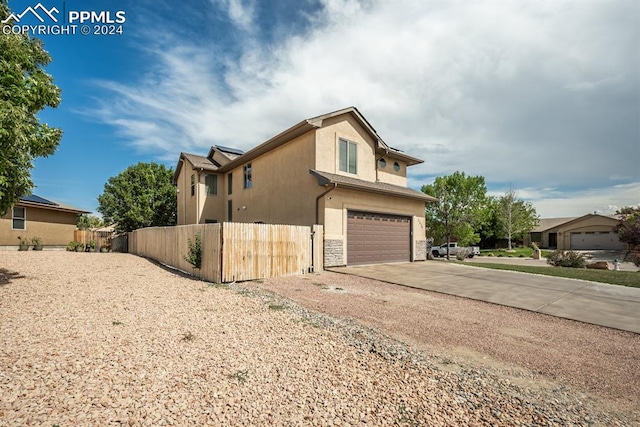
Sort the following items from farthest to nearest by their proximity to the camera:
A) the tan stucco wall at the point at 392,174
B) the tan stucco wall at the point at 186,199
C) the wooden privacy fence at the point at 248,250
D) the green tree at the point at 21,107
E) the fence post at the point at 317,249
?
the tan stucco wall at the point at 186,199
the tan stucco wall at the point at 392,174
the fence post at the point at 317,249
the wooden privacy fence at the point at 248,250
the green tree at the point at 21,107

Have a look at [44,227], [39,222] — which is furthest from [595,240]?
[39,222]

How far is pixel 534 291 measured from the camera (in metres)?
9.73

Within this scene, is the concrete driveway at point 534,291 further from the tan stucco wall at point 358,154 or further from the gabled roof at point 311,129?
the gabled roof at point 311,129

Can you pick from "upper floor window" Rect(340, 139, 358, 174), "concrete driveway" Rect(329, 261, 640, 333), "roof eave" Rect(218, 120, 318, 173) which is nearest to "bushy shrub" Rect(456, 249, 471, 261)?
"concrete driveway" Rect(329, 261, 640, 333)

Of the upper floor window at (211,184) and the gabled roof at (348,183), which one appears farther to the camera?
the upper floor window at (211,184)

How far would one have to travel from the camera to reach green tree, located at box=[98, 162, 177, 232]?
3023 cm

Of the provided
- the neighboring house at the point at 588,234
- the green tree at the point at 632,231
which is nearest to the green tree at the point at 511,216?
the neighboring house at the point at 588,234

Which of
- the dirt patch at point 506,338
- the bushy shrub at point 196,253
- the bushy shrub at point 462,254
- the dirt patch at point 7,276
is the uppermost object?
the bushy shrub at point 196,253

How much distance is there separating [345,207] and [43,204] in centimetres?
2279

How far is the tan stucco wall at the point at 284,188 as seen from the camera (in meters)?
15.3

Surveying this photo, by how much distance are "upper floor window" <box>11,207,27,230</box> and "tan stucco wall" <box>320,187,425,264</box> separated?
22.3m

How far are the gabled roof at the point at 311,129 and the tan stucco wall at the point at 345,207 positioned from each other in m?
3.24

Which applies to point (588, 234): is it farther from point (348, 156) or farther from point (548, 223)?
point (348, 156)

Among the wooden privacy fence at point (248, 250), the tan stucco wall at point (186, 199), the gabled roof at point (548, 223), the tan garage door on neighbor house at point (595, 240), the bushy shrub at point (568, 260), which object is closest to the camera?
the wooden privacy fence at point (248, 250)
